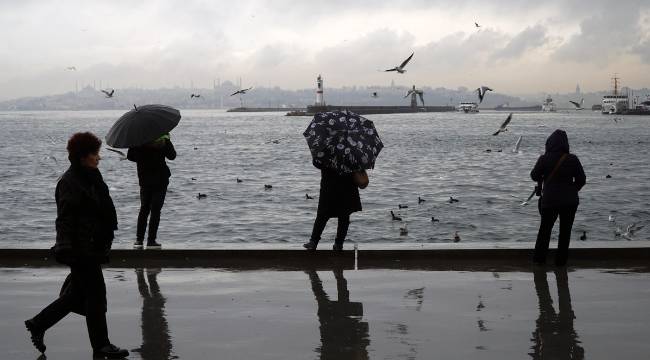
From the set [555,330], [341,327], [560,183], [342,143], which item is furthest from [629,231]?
[341,327]

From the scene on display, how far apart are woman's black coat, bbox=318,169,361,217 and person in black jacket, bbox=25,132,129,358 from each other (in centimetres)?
403

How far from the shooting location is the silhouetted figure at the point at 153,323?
6.01 metres

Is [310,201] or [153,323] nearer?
[153,323]

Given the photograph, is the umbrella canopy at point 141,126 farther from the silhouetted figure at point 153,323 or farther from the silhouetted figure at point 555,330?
the silhouetted figure at point 555,330

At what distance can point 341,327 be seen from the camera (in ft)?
21.9

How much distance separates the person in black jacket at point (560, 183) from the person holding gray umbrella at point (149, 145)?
13.7 feet

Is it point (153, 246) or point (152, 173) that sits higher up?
point (152, 173)

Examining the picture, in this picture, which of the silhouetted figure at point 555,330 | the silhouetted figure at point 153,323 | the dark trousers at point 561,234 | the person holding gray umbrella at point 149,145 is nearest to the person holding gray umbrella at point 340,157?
the person holding gray umbrella at point 149,145

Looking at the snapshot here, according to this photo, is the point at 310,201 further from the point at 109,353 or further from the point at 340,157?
the point at 109,353

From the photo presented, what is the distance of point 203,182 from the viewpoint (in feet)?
150

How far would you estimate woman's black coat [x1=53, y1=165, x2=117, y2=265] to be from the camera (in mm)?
5754

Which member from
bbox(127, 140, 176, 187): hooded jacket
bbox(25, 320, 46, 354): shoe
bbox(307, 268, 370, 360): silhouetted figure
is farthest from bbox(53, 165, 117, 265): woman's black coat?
bbox(127, 140, 176, 187): hooded jacket

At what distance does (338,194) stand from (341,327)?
3163 millimetres

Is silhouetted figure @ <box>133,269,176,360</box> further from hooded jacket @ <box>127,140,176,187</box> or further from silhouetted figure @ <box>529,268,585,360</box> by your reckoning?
silhouetted figure @ <box>529,268,585,360</box>
